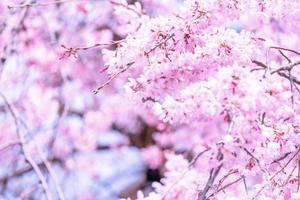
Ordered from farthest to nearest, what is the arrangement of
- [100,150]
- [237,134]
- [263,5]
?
[100,150] → [263,5] → [237,134]

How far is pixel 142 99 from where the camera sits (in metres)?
2.82

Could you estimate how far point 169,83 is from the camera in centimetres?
278

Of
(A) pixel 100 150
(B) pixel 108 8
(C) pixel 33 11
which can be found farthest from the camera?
(A) pixel 100 150

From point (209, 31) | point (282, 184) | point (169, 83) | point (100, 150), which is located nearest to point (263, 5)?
point (209, 31)

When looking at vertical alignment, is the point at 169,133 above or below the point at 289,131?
below

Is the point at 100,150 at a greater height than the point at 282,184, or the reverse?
the point at 282,184

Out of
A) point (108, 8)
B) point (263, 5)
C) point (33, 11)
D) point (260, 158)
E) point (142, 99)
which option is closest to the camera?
point (260, 158)

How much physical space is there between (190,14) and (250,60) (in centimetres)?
32

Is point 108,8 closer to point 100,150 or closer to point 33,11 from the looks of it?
point 33,11

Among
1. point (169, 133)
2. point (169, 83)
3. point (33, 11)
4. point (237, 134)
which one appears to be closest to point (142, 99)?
point (169, 83)

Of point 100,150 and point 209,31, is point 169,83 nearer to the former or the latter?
point 209,31

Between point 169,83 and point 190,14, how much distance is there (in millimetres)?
298

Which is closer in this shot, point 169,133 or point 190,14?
point 190,14

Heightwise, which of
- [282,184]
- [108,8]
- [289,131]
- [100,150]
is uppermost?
[289,131]
